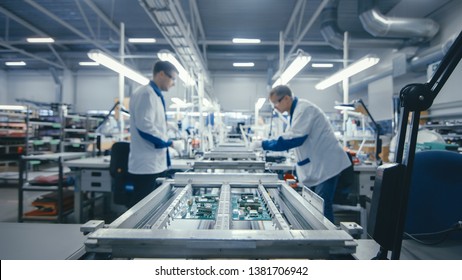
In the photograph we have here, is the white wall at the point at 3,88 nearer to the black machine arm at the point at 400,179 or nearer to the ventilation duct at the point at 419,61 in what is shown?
the ventilation duct at the point at 419,61

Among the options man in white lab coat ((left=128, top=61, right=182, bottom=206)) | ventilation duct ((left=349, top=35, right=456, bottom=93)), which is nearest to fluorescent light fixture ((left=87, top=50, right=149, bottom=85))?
man in white lab coat ((left=128, top=61, right=182, bottom=206))

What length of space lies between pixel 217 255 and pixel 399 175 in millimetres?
453

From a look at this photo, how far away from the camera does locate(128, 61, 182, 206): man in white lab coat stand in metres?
2.01

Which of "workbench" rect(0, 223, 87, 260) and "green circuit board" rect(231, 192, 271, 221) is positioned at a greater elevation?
"green circuit board" rect(231, 192, 271, 221)

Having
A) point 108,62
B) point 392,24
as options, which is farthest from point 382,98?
point 108,62

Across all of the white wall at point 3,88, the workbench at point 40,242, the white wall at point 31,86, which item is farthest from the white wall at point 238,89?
the workbench at point 40,242

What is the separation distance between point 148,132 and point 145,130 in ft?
0.09

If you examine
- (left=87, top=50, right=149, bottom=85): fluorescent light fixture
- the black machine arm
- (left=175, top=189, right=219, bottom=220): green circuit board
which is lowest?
(left=175, top=189, right=219, bottom=220): green circuit board

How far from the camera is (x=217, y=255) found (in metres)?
0.58

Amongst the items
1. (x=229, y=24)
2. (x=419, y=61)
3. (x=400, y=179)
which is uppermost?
(x=229, y=24)

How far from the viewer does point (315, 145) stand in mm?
2051

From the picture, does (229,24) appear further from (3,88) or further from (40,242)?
(3,88)

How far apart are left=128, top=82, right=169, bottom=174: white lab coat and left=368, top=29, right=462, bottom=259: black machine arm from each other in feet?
5.51

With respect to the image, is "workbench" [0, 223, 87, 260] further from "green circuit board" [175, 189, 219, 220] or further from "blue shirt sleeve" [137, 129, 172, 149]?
"blue shirt sleeve" [137, 129, 172, 149]
